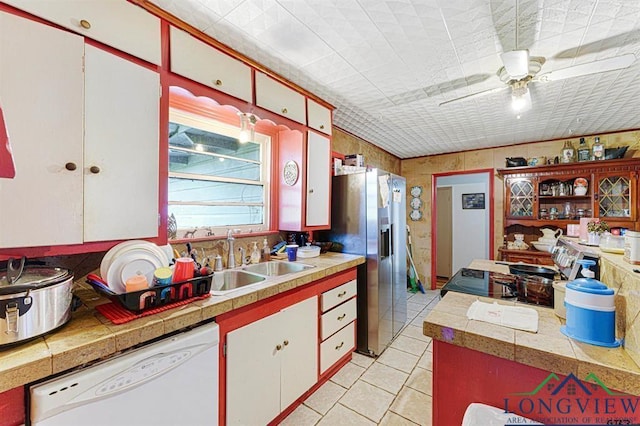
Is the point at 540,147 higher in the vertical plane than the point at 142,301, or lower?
higher

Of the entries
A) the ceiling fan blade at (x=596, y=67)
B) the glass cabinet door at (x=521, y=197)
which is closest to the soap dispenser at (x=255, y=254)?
the ceiling fan blade at (x=596, y=67)

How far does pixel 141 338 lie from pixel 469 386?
1.35 metres

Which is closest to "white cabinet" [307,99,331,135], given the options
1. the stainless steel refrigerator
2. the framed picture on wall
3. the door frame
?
the stainless steel refrigerator

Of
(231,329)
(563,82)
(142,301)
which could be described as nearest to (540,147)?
(563,82)

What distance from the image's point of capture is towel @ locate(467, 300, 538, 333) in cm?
112

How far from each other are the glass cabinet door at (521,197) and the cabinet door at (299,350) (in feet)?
11.3

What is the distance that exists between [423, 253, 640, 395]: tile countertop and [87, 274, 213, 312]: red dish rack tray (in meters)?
1.10

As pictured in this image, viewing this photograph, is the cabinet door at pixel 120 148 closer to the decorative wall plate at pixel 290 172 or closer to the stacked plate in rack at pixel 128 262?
Answer: the stacked plate in rack at pixel 128 262

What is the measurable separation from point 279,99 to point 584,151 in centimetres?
391

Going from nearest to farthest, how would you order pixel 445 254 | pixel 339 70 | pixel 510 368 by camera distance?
pixel 510 368 < pixel 339 70 < pixel 445 254

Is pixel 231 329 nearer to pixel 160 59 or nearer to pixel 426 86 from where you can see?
pixel 160 59

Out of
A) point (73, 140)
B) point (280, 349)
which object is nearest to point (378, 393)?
point (280, 349)

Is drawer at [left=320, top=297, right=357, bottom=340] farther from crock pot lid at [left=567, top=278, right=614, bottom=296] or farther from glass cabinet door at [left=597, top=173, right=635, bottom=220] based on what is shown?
glass cabinet door at [left=597, top=173, right=635, bottom=220]

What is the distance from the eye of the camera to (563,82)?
2.11 metres
